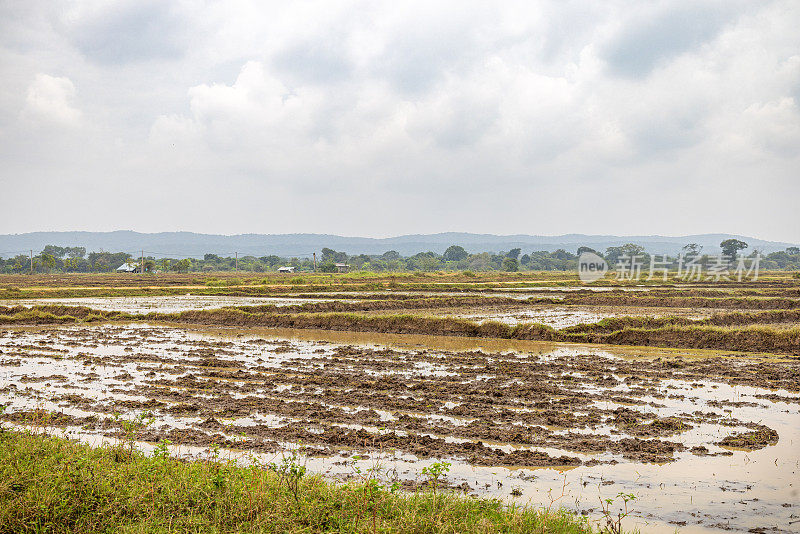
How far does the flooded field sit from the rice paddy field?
0.12 ft

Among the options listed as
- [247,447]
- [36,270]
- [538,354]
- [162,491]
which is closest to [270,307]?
[538,354]

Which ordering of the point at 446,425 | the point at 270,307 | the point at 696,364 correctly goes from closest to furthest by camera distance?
the point at 446,425 → the point at 696,364 → the point at 270,307

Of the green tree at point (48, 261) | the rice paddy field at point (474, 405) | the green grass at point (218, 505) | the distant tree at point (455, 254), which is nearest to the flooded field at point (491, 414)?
the rice paddy field at point (474, 405)

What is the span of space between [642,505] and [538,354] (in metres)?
10.7

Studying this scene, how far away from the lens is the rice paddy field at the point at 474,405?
264 inches

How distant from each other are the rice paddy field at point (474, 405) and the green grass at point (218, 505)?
1.24 ft

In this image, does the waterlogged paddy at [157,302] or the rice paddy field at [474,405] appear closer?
the rice paddy field at [474,405]

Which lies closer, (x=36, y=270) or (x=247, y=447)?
(x=247, y=447)

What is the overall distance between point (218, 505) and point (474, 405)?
579 centimetres

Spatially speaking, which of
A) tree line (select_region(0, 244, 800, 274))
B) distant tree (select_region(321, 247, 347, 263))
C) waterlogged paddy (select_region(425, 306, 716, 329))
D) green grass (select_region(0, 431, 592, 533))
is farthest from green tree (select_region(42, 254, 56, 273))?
green grass (select_region(0, 431, 592, 533))

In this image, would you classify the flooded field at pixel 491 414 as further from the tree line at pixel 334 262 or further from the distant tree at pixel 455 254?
the distant tree at pixel 455 254

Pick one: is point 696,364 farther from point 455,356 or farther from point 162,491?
point 162,491

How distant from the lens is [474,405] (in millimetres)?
10422

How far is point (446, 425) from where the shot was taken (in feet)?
30.0
